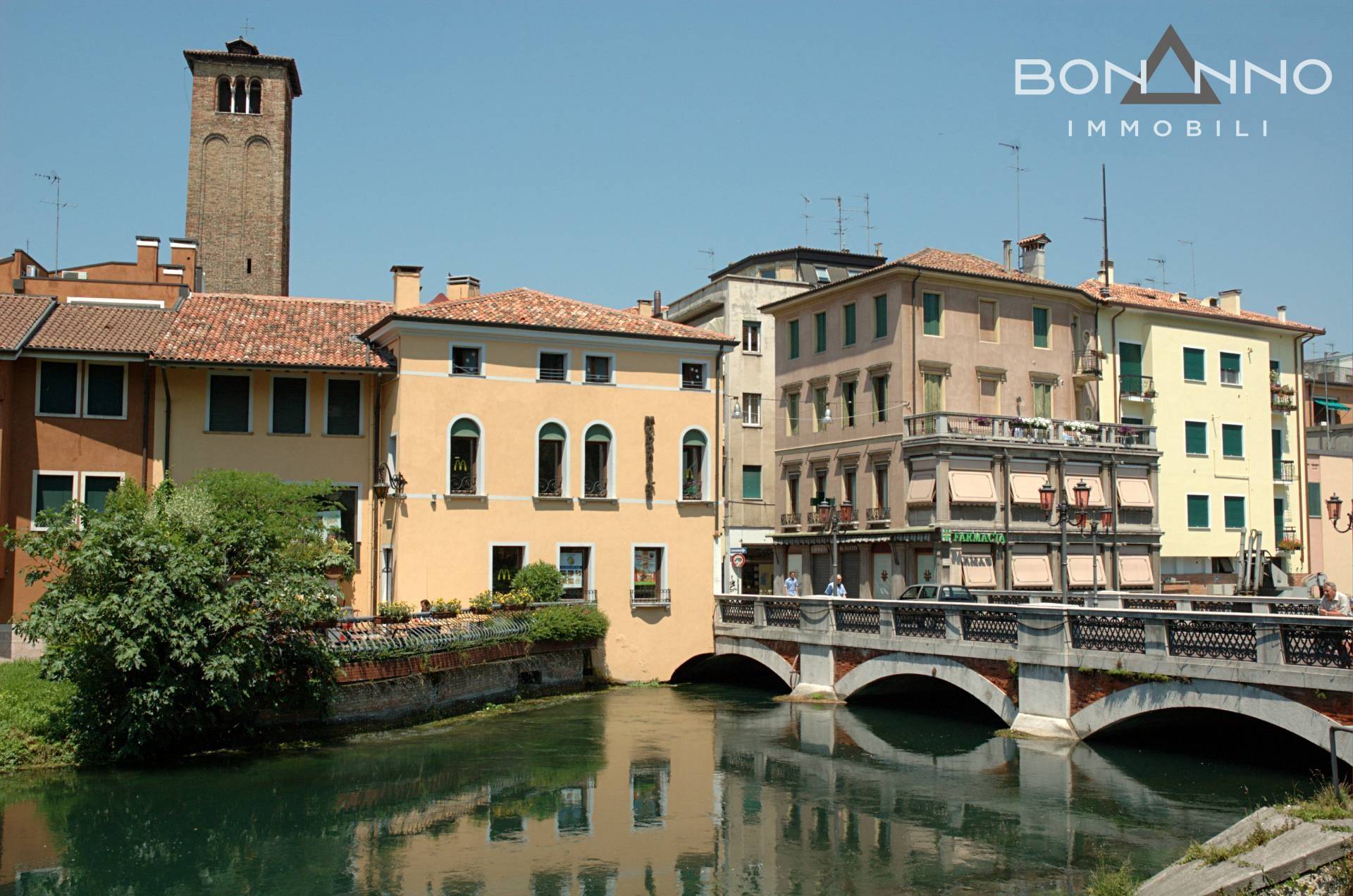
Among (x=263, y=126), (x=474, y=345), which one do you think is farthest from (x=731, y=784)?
(x=263, y=126)

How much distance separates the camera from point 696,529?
110 feet

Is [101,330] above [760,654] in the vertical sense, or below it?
above

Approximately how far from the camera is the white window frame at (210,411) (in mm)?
30438

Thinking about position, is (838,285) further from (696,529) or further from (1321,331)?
(1321,331)

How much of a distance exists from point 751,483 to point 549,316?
1755 centimetres

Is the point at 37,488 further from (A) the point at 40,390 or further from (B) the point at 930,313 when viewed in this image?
(B) the point at 930,313

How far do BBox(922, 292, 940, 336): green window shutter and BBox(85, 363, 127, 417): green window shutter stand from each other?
24968mm

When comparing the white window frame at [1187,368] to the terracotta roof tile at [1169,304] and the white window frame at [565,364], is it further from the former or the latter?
the white window frame at [565,364]

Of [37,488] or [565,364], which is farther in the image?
[565,364]

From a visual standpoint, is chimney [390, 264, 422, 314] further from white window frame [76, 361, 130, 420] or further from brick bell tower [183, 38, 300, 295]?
brick bell tower [183, 38, 300, 295]

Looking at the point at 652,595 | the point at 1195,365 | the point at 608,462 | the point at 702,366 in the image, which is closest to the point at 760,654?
the point at 652,595

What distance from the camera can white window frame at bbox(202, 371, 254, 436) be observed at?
99.9 feet

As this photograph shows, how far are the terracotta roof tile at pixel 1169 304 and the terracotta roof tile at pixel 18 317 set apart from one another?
34289 mm

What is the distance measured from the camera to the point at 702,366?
1348 inches
